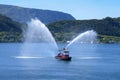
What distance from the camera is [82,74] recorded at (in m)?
107

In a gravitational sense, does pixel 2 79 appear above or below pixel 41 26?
below

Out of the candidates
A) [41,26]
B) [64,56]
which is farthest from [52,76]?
[64,56]

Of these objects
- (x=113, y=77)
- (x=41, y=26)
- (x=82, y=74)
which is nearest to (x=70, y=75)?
(x=82, y=74)

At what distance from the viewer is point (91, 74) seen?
107 m

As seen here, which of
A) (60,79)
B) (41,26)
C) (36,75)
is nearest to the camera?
(60,79)

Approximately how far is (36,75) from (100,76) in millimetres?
15909

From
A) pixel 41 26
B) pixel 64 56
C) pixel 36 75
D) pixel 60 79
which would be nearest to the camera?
pixel 60 79

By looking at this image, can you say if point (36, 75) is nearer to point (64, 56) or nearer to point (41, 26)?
point (41, 26)

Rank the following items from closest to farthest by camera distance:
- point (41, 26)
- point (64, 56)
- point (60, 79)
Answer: point (60, 79)
point (41, 26)
point (64, 56)

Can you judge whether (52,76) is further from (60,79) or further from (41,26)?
(41,26)

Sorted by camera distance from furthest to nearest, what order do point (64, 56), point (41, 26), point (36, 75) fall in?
point (64, 56) → point (41, 26) → point (36, 75)

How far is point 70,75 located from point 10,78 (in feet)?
51.4

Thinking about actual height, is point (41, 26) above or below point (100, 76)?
above

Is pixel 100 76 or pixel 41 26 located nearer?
pixel 100 76
